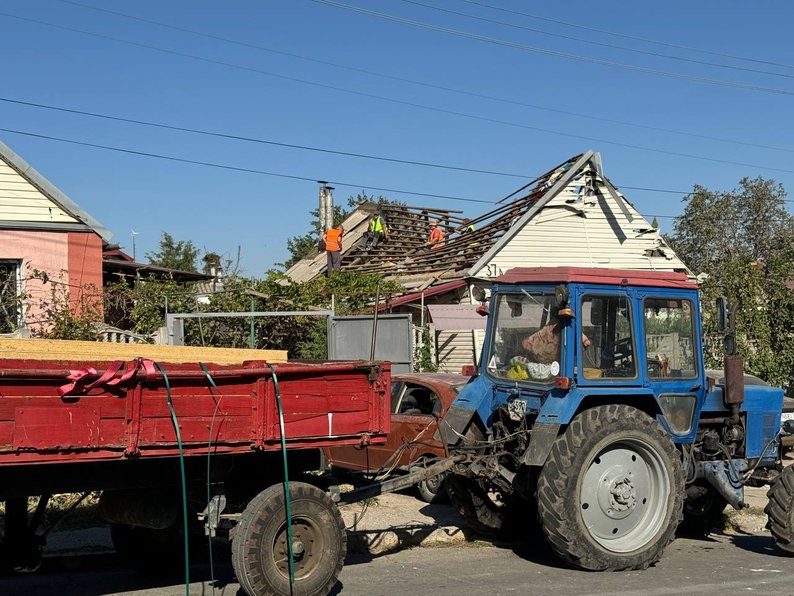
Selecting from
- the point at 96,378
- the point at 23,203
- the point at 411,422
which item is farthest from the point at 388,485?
the point at 23,203

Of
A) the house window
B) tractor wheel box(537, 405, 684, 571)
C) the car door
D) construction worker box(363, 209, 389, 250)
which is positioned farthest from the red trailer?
construction worker box(363, 209, 389, 250)

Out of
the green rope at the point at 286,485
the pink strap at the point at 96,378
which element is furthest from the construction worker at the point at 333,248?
the pink strap at the point at 96,378

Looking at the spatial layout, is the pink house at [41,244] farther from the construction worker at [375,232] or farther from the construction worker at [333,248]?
the construction worker at [375,232]

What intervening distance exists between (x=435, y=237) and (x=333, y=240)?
112 inches

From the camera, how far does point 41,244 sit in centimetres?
1616

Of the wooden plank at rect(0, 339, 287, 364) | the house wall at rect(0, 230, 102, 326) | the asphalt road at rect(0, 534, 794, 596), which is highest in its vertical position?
the house wall at rect(0, 230, 102, 326)

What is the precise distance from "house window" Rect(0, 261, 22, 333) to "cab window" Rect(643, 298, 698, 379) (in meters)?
10.1

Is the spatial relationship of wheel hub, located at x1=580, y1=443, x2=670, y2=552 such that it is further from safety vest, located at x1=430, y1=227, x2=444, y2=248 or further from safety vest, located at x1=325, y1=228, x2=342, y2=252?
safety vest, located at x1=325, y1=228, x2=342, y2=252

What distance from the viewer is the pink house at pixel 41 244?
15.5 m

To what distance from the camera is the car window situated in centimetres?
1075

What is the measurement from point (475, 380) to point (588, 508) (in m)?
1.75

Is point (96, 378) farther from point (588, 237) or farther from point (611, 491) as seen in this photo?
point (588, 237)

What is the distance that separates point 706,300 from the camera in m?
18.6

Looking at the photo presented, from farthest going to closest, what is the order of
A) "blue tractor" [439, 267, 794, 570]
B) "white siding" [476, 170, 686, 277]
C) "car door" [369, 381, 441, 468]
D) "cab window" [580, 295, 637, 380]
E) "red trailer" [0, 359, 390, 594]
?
"white siding" [476, 170, 686, 277] → "car door" [369, 381, 441, 468] → "cab window" [580, 295, 637, 380] → "blue tractor" [439, 267, 794, 570] → "red trailer" [0, 359, 390, 594]
